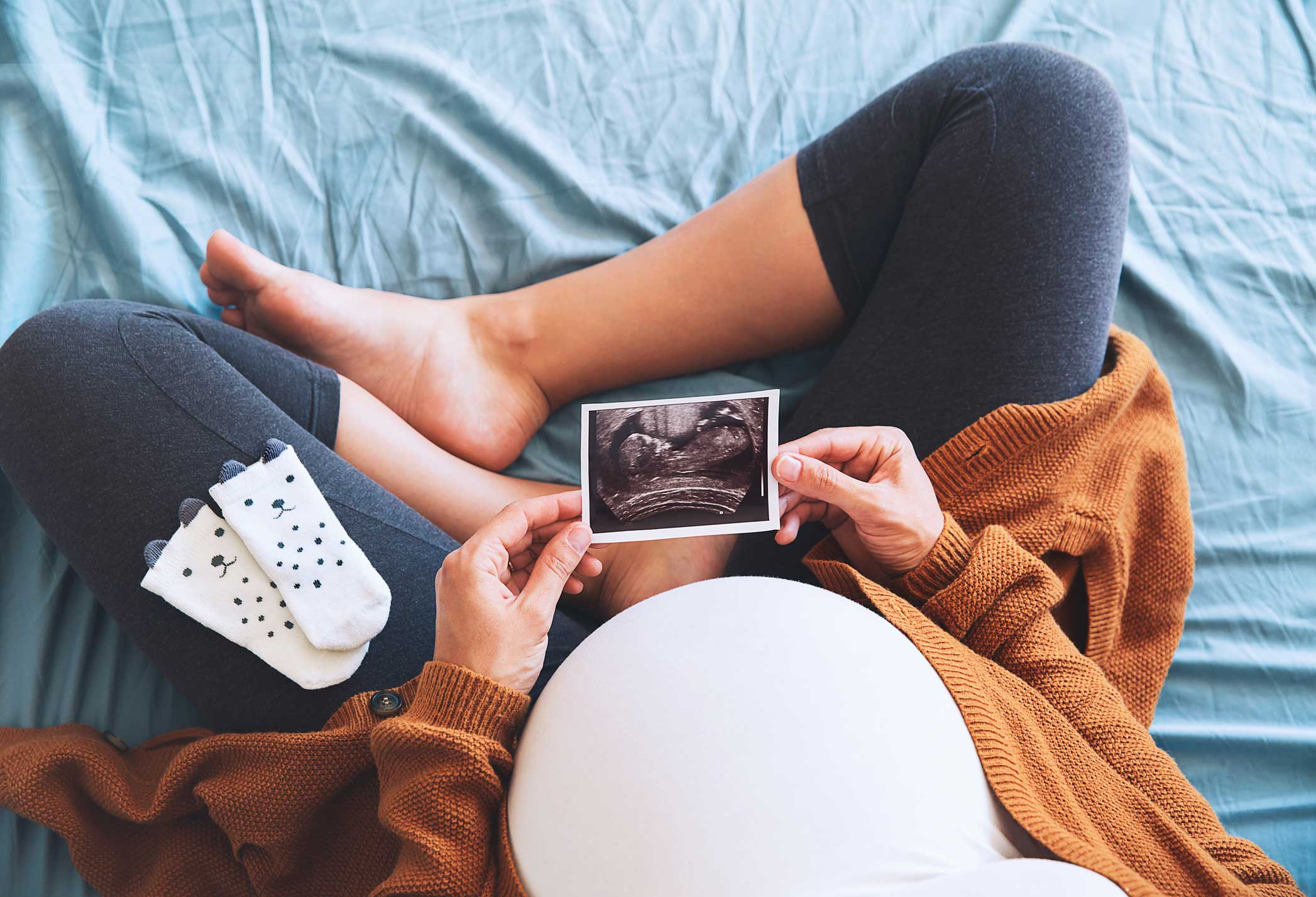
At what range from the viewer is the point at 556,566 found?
0.88 metres

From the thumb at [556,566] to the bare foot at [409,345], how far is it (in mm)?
418

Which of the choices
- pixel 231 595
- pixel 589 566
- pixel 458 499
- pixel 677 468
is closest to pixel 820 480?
pixel 677 468

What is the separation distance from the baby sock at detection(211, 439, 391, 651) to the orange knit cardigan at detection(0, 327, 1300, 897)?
0.34 ft

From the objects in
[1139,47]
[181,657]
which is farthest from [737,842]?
[1139,47]

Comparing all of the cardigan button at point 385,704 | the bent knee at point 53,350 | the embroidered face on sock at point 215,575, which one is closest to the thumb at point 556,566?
the cardigan button at point 385,704

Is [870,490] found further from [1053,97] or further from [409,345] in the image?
[409,345]

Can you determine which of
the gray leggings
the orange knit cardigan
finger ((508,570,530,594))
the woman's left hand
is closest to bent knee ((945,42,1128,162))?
the gray leggings

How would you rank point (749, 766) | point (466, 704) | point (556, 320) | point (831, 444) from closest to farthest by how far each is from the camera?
point (749, 766), point (466, 704), point (831, 444), point (556, 320)

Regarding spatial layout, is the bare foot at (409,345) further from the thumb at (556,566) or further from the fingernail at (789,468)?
the fingernail at (789,468)

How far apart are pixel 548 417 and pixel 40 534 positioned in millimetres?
678

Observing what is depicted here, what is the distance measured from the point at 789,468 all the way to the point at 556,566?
25 centimetres

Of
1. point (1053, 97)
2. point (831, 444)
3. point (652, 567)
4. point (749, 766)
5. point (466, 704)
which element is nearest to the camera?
point (749, 766)

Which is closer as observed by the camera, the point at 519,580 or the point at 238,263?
the point at 519,580

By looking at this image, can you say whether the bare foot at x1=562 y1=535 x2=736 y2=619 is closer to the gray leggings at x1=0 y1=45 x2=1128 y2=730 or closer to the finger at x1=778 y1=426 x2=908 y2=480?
the gray leggings at x1=0 y1=45 x2=1128 y2=730
